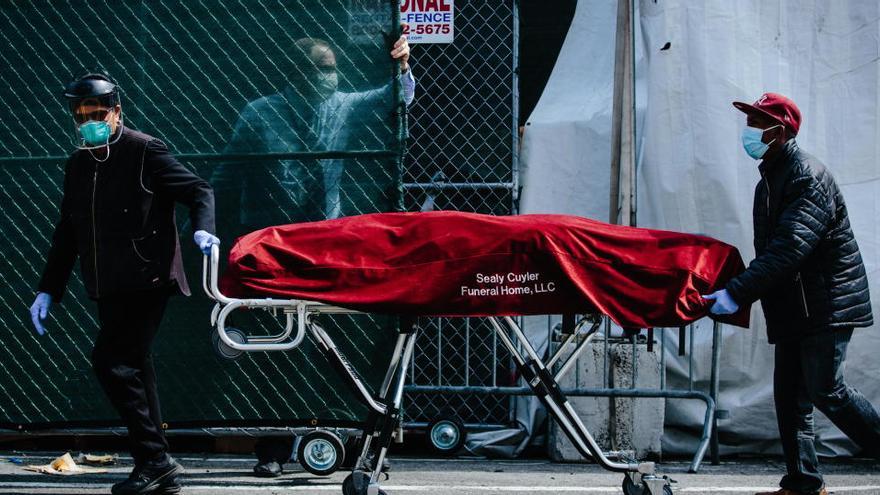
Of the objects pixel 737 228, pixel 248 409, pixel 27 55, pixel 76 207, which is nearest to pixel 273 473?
pixel 248 409

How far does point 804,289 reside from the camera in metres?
5.64

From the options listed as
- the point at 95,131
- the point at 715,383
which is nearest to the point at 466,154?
the point at 715,383

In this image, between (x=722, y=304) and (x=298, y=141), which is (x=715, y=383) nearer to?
(x=722, y=304)

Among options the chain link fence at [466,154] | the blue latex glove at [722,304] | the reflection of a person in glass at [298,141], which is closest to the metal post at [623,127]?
the chain link fence at [466,154]

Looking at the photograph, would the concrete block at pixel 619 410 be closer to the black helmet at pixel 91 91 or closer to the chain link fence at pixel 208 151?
the chain link fence at pixel 208 151

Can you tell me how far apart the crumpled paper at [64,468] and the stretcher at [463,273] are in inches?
69.4

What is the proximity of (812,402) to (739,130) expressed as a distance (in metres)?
2.31

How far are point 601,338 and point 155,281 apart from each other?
2.89m

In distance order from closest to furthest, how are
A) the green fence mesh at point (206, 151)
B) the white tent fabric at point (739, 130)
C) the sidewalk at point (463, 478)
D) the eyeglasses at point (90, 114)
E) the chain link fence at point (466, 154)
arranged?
the eyeglasses at point (90, 114) → the sidewalk at point (463, 478) → the green fence mesh at point (206, 151) → the white tent fabric at point (739, 130) → the chain link fence at point (466, 154)

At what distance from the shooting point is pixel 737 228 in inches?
293

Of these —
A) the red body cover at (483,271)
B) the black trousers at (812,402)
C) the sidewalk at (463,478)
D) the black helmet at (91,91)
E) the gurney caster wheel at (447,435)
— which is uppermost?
the black helmet at (91,91)

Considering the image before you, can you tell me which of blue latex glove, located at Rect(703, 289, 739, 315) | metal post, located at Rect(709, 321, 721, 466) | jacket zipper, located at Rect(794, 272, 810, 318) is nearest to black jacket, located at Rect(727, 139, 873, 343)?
jacket zipper, located at Rect(794, 272, 810, 318)

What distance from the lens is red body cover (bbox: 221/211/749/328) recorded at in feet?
16.6

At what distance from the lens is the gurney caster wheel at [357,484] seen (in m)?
5.13
